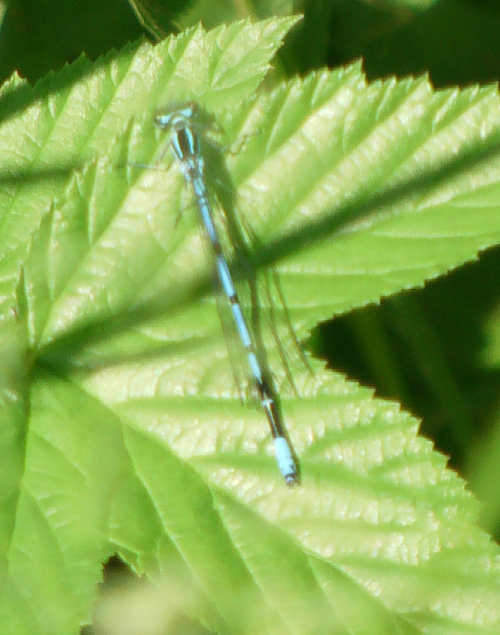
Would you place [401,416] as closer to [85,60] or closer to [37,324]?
[37,324]

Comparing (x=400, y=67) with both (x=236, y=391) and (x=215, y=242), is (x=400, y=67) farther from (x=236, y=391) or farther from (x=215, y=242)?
(x=236, y=391)

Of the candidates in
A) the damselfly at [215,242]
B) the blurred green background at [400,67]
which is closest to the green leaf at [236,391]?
the damselfly at [215,242]

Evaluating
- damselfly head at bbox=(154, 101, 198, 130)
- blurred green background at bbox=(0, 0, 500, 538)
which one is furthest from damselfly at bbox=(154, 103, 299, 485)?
blurred green background at bbox=(0, 0, 500, 538)

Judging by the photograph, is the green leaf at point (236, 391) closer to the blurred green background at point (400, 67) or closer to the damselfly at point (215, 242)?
the damselfly at point (215, 242)

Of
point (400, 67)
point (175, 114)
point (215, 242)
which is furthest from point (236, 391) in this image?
point (400, 67)

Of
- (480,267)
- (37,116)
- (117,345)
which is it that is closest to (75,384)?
(117,345)

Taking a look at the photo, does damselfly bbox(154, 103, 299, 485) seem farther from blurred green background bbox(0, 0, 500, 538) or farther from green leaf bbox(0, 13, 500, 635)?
blurred green background bbox(0, 0, 500, 538)
